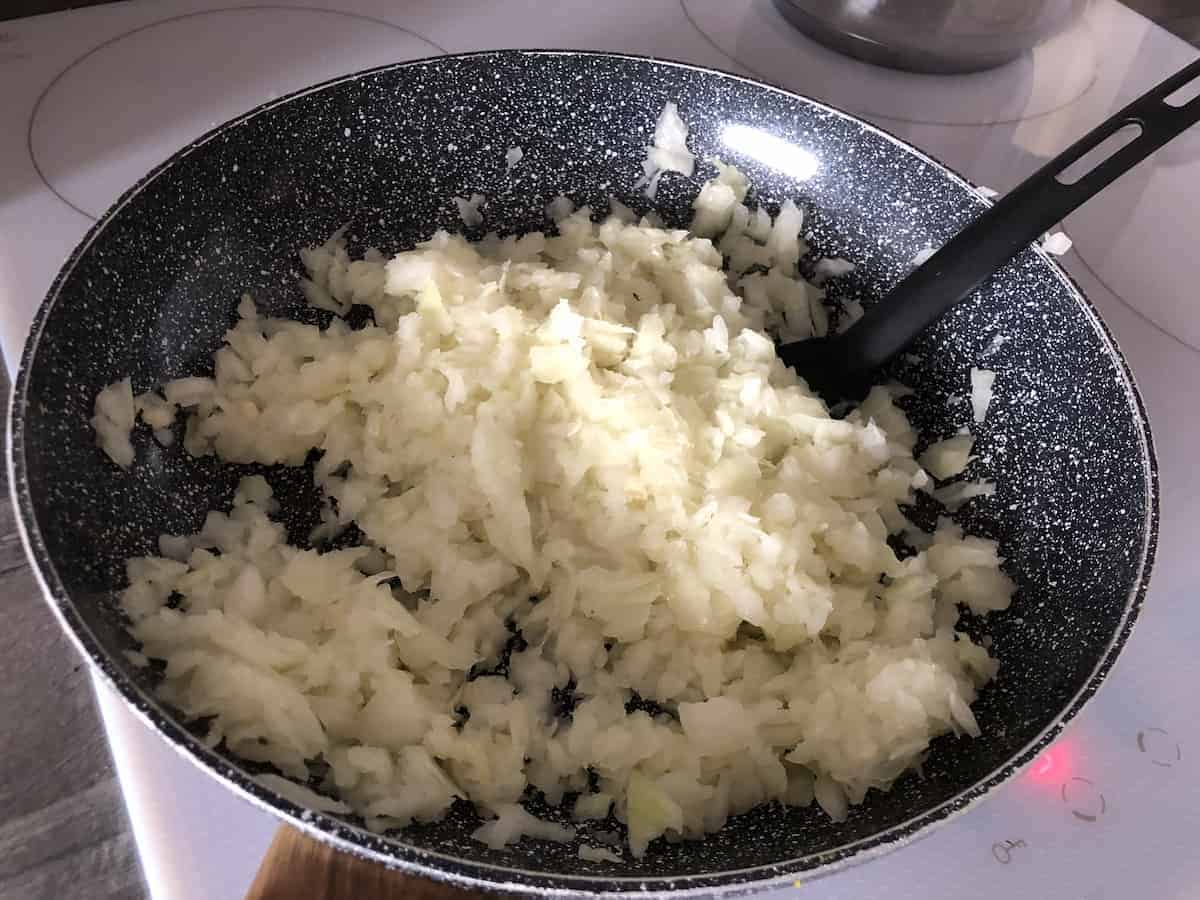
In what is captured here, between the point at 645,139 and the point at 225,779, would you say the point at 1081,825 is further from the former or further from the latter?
the point at 645,139

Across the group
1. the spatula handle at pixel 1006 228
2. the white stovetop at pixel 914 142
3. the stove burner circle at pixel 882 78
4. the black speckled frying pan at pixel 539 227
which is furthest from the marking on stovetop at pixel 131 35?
the spatula handle at pixel 1006 228

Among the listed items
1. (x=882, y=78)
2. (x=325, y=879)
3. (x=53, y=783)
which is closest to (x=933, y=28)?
(x=882, y=78)

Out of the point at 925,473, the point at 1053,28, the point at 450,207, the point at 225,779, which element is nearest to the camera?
the point at 225,779

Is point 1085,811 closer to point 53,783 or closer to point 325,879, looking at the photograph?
point 325,879

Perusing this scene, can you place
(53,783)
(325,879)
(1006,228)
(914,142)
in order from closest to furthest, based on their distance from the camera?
(325,879), (1006,228), (53,783), (914,142)

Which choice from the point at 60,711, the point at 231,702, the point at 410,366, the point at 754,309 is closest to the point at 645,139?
the point at 754,309
